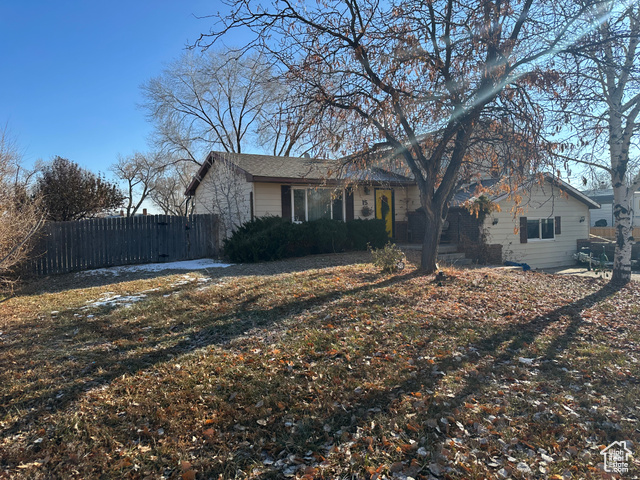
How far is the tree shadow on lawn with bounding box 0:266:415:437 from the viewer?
11.7 feet

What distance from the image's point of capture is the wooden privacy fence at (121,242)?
1072 cm

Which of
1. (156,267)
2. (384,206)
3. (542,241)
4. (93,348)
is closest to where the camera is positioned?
(93,348)

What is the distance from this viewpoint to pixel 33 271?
10211 mm

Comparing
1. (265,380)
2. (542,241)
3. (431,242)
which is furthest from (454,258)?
(265,380)

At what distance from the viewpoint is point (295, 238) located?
41.5 ft

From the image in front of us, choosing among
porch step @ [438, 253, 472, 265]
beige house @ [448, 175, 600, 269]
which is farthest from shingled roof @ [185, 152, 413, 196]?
porch step @ [438, 253, 472, 265]

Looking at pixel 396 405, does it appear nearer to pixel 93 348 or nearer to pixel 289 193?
pixel 93 348

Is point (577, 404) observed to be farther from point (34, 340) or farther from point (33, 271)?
point (33, 271)

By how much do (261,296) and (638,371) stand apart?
17.6 feet

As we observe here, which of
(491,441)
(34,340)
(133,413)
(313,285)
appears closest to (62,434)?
(133,413)

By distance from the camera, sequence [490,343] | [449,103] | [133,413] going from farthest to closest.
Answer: [449,103] → [490,343] → [133,413]

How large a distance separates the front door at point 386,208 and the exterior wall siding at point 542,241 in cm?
385

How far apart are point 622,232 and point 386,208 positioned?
8.71 meters

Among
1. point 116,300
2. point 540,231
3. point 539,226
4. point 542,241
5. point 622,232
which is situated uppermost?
point 539,226
